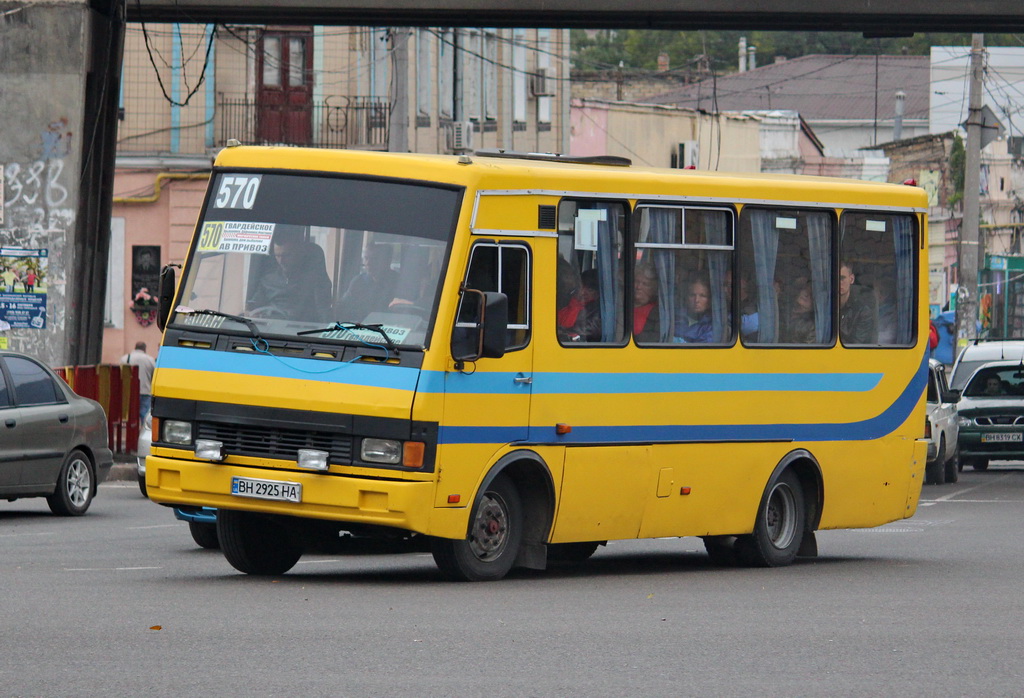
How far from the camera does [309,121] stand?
3919 centimetres

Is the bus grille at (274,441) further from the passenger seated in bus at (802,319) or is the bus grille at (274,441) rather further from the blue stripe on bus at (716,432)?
the passenger seated in bus at (802,319)

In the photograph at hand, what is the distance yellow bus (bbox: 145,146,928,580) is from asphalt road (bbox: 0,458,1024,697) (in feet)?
1.55

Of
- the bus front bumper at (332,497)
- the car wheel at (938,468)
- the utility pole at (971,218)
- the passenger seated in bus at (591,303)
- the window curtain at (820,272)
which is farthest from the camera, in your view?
the utility pole at (971,218)

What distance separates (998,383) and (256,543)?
63.0 ft

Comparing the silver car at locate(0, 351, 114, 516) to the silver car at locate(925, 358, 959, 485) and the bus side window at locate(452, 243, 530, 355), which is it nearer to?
the bus side window at locate(452, 243, 530, 355)

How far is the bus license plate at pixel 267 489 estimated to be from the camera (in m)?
11.4

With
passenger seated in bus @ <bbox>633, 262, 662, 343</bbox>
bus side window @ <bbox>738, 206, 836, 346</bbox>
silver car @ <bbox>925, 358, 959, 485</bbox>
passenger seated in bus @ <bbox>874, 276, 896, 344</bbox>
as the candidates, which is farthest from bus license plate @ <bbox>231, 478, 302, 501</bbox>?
silver car @ <bbox>925, 358, 959, 485</bbox>

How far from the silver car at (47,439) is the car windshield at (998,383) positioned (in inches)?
592

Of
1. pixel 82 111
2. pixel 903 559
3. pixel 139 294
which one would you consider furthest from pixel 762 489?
pixel 139 294

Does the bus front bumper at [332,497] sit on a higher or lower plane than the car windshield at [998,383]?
lower

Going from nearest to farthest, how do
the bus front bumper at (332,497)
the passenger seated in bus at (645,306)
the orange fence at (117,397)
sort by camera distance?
the bus front bumper at (332,497)
the passenger seated in bus at (645,306)
the orange fence at (117,397)

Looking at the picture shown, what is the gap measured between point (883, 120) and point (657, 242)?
81.4m

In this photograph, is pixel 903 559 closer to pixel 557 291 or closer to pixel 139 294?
pixel 557 291

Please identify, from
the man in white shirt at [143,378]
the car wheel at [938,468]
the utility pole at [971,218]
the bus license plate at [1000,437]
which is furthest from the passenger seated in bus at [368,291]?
the utility pole at [971,218]
